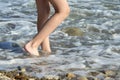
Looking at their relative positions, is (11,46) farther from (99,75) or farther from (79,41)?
(99,75)

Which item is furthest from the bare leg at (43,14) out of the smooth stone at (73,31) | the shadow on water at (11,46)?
the smooth stone at (73,31)

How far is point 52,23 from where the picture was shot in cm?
524

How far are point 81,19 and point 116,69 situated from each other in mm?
3486

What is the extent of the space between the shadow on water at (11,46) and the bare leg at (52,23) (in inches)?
14.6

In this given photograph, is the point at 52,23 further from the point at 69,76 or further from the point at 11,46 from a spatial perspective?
the point at 11,46

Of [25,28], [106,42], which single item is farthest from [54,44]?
[25,28]

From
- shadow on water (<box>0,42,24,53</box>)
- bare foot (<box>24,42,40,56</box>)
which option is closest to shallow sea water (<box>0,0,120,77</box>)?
shadow on water (<box>0,42,24,53</box>)

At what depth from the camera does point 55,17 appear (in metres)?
5.21

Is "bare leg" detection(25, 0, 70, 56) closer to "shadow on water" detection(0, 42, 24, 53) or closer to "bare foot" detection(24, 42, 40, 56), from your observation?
"bare foot" detection(24, 42, 40, 56)

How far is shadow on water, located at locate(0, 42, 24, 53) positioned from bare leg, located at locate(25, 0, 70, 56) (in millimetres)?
372

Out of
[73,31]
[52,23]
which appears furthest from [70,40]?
[52,23]

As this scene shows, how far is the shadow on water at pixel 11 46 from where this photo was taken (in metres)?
5.85

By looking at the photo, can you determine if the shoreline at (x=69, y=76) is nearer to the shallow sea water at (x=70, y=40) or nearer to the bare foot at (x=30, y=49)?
the shallow sea water at (x=70, y=40)

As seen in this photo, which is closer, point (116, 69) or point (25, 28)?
point (116, 69)
